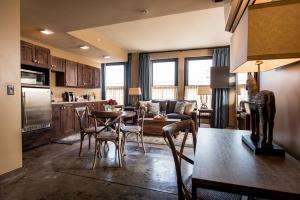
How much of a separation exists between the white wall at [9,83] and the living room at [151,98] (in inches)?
0.5

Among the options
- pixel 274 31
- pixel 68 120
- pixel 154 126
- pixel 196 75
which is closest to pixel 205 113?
pixel 196 75

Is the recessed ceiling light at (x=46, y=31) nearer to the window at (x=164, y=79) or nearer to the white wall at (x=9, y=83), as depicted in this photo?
the white wall at (x=9, y=83)

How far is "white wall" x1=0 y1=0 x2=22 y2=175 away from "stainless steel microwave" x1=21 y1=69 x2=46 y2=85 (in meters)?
1.38

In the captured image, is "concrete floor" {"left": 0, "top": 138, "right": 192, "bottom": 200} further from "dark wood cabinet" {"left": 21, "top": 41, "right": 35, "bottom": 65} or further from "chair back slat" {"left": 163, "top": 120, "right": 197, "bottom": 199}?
"dark wood cabinet" {"left": 21, "top": 41, "right": 35, "bottom": 65}

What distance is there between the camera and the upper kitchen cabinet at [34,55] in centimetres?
376

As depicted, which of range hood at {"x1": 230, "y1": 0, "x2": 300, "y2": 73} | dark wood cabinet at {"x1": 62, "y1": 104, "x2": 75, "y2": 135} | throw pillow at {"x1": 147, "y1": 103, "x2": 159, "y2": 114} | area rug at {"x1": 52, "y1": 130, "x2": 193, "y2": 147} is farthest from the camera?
throw pillow at {"x1": 147, "y1": 103, "x2": 159, "y2": 114}

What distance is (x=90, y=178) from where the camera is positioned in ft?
8.15

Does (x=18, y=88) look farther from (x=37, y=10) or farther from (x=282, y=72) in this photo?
(x=282, y=72)

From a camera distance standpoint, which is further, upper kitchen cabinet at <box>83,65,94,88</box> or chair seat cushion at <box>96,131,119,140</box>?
upper kitchen cabinet at <box>83,65,94,88</box>

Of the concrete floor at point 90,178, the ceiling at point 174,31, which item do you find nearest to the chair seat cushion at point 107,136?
the concrete floor at point 90,178

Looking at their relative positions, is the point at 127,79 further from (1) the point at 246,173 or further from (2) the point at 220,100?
(1) the point at 246,173

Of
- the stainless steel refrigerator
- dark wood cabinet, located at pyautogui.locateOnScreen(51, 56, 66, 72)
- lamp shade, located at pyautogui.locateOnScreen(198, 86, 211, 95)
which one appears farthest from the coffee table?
dark wood cabinet, located at pyautogui.locateOnScreen(51, 56, 66, 72)

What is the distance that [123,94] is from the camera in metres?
7.76

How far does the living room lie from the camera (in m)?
0.83
